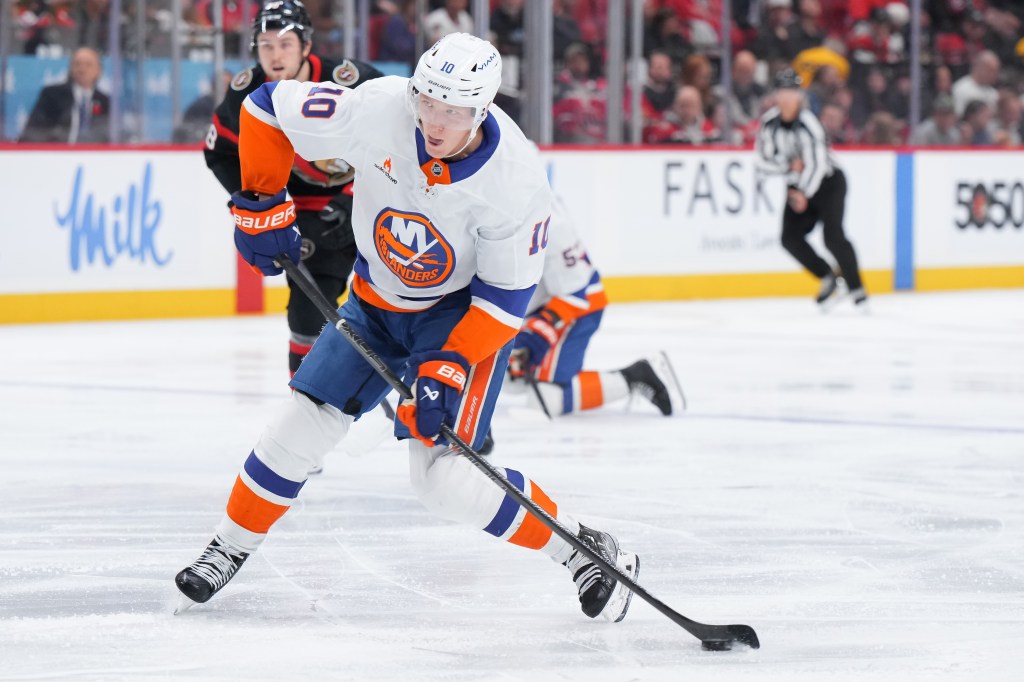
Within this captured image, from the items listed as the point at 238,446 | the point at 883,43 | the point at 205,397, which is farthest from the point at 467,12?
the point at 238,446

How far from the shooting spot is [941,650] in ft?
8.38

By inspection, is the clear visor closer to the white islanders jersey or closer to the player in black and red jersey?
the white islanders jersey

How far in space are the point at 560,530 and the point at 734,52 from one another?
770 centimetres

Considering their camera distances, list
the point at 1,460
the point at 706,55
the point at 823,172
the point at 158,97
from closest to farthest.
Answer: the point at 1,460, the point at 158,97, the point at 823,172, the point at 706,55

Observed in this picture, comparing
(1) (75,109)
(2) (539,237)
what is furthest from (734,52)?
(2) (539,237)

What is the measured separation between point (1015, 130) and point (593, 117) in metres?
3.39

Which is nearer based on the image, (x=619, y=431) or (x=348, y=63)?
(x=348, y=63)

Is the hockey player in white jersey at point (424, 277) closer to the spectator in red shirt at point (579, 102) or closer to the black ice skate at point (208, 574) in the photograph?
the black ice skate at point (208, 574)

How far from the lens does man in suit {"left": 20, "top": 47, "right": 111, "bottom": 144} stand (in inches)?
297

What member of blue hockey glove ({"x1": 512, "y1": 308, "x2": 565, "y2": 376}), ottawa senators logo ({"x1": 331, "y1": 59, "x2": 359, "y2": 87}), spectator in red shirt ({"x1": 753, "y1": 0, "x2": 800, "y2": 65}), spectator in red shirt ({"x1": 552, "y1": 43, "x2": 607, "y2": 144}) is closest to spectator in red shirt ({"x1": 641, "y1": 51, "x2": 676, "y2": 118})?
spectator in red shirt ({"x1": 552, "y1": 43, "x2": 607, "y2": 144})

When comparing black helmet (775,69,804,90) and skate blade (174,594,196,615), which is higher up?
black helmet (775,69,804,90)

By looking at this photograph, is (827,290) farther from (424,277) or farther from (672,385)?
(424,277)

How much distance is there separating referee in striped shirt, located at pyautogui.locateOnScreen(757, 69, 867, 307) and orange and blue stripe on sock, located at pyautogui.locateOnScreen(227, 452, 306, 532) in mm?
5985

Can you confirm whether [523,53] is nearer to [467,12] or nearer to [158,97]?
[467,12]
